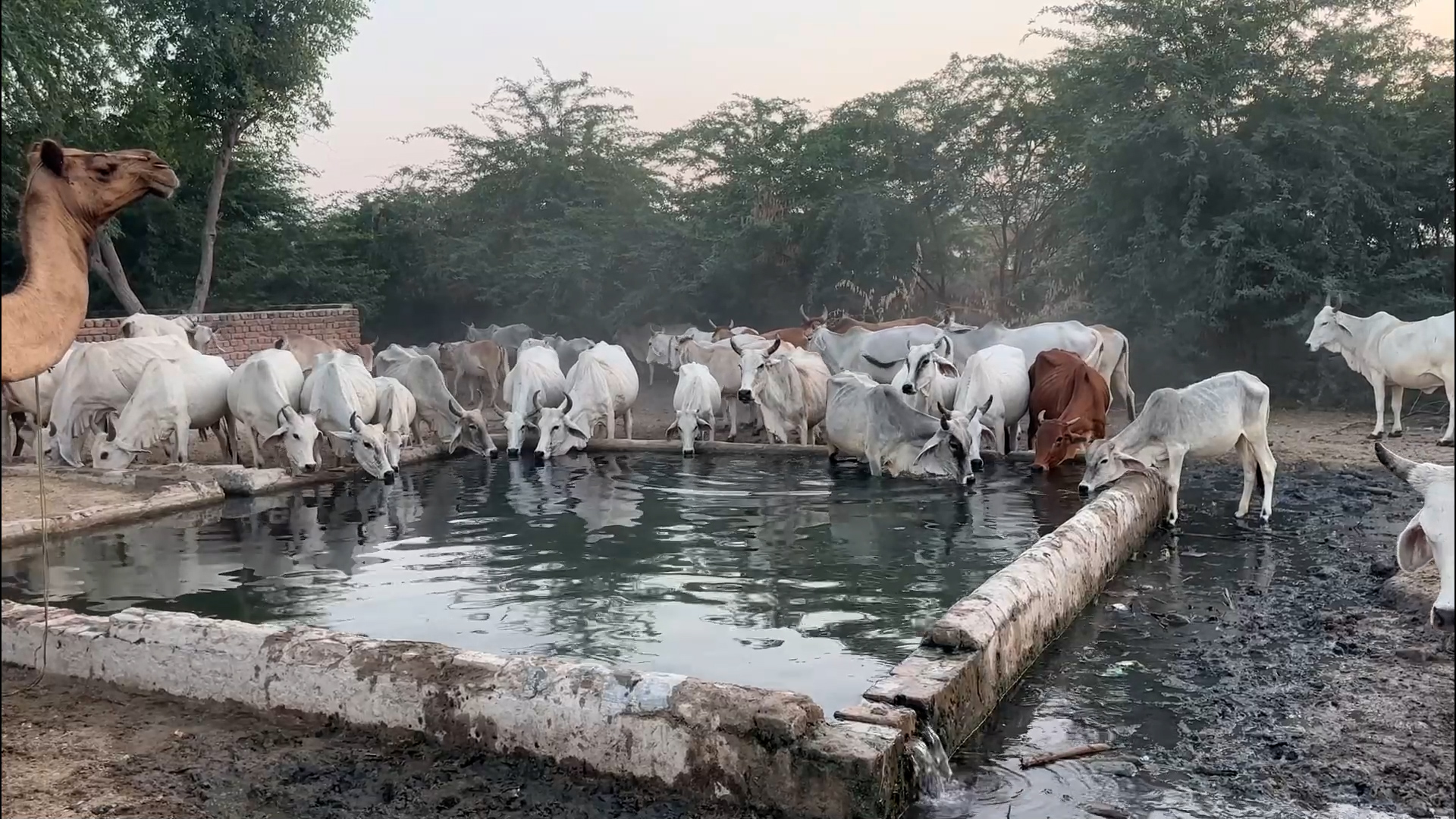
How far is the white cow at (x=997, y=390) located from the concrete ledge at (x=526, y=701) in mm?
7926

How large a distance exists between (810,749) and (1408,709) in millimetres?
2866

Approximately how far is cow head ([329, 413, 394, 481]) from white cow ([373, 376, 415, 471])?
478 mm

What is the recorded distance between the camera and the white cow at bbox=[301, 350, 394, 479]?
11609mm

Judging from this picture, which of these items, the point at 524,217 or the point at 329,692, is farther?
the point at 524,217

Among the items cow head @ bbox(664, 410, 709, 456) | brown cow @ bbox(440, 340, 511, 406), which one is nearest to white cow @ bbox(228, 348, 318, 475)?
cow head @ bbox(664, 410, 709, 456)

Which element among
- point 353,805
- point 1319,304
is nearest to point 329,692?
point 353,805

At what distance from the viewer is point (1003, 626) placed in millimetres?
5148

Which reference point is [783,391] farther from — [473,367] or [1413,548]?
[1413,548]

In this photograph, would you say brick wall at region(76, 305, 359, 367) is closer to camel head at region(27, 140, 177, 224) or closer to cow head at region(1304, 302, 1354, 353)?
camel head at region(27, 140, 177, 224)

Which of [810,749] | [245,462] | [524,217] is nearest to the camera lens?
[810,749]

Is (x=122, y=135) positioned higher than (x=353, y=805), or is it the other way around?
(x=122, y=135)

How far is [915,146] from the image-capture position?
20656mm

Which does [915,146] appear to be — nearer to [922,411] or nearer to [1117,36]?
[1117,36]

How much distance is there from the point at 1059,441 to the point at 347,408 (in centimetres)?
749
